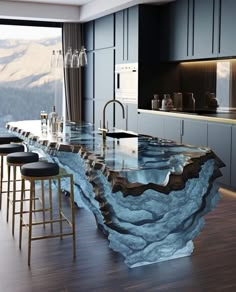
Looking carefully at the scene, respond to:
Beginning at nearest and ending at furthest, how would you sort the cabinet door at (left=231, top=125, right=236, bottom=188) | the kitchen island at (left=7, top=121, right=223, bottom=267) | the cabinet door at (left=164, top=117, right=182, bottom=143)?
the kitchen island at (left=7, top=121, right=223, bottom=267), the cabinet door at (left=231, top=125, right=236, bottom=188), the cabinet door at (left=164, top=117, right=182, bottom=143)

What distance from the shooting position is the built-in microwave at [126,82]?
23.7ft

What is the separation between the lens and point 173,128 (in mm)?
6266

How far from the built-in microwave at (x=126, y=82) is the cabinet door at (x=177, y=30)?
604mm

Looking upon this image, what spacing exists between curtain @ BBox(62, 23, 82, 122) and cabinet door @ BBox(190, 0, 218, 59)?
3412 millimetres

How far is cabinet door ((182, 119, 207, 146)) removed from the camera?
568cm

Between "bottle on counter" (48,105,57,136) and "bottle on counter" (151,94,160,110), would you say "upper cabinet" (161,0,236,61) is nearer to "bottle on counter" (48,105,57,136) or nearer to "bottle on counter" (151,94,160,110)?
"bottle on counter" (151,94,160,110)

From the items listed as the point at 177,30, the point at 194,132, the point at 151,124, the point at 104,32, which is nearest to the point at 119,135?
the point at 194,132

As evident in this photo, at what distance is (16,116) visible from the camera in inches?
360

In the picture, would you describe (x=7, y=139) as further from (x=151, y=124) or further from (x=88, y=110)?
(x=88, y=110)

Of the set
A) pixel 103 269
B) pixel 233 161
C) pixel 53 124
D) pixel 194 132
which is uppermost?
pixel 53 124

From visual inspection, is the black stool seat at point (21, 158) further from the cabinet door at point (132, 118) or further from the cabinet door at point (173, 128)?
the cabinet door at point (132, 118)

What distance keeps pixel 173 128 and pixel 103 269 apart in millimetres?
3354

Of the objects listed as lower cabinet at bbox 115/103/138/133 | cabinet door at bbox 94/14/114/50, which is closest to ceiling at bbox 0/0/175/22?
cabinet door at bbox 94/14/114/50

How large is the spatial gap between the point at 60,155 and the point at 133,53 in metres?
3.37
